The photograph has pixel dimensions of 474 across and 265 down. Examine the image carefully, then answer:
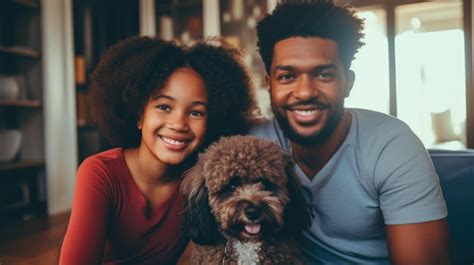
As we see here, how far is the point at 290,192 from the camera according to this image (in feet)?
4.93

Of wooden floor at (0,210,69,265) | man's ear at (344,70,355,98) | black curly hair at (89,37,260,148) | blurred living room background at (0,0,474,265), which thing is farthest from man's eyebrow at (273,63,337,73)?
wooden floor at (0,210,69,265)

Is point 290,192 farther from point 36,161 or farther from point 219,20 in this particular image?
point 219,20

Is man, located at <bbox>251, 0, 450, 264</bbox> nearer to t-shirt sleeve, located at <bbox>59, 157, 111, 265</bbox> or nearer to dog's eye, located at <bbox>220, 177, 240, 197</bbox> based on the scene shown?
dog's eye, located at <bbox>220, 177, 240, 197</bbox>

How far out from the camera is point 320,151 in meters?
1.72

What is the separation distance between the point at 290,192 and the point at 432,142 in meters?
7.27

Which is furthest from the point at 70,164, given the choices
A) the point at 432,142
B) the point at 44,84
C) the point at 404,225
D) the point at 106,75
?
the point at 432,142

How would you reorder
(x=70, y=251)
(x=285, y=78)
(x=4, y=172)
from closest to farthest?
(x=70, y=251)
(x=285, y=78)
(x=4, y=172)

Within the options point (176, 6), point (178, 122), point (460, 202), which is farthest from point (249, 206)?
point (176, 6)

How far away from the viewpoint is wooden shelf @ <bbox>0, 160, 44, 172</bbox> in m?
4.18

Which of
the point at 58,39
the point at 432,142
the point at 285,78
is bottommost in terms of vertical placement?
the point at 432,142

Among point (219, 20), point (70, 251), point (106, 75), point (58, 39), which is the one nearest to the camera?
point (70, 251)

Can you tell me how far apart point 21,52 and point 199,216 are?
3.69 m

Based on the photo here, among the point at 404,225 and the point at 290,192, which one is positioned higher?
the point at 290,192

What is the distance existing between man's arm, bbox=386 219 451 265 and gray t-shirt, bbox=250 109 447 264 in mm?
26
